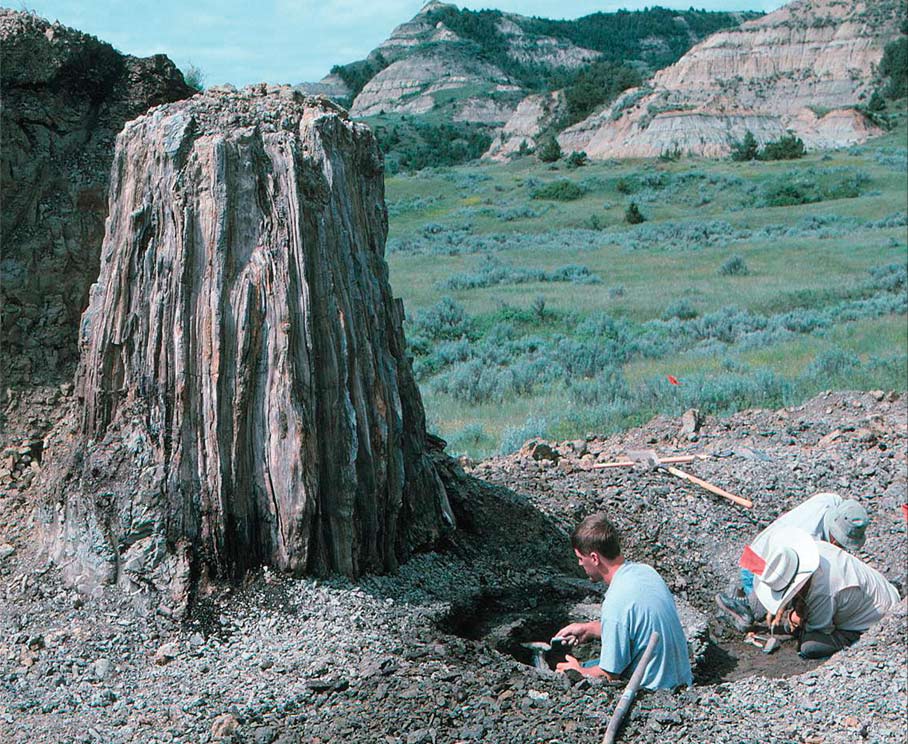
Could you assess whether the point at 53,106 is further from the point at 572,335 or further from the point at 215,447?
the point at 572,335

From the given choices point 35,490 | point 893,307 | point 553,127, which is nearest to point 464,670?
point 35,490

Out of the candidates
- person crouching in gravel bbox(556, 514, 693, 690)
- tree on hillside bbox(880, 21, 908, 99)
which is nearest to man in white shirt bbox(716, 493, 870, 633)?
person crouching in gravel bbox(556, 514, 693, 690)

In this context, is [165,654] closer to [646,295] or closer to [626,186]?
[646,295]

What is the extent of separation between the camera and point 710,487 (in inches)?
301

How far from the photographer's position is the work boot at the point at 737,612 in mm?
6066

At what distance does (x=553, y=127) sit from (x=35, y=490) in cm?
6277

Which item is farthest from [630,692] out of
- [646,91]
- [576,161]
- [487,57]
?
[487,57]

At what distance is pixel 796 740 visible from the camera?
4078mm

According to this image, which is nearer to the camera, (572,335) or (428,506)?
(428,506)

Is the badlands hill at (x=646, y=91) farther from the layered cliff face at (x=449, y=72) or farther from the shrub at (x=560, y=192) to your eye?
the shrub at (x=560, y=192)

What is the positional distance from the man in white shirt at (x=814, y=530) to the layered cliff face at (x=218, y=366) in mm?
2540

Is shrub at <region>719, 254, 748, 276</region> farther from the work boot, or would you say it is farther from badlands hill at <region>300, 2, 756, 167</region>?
badlands hill at <region>300, 2, 756, 167</region>

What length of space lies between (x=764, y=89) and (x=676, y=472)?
6582cm

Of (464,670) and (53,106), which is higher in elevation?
(53,106)
